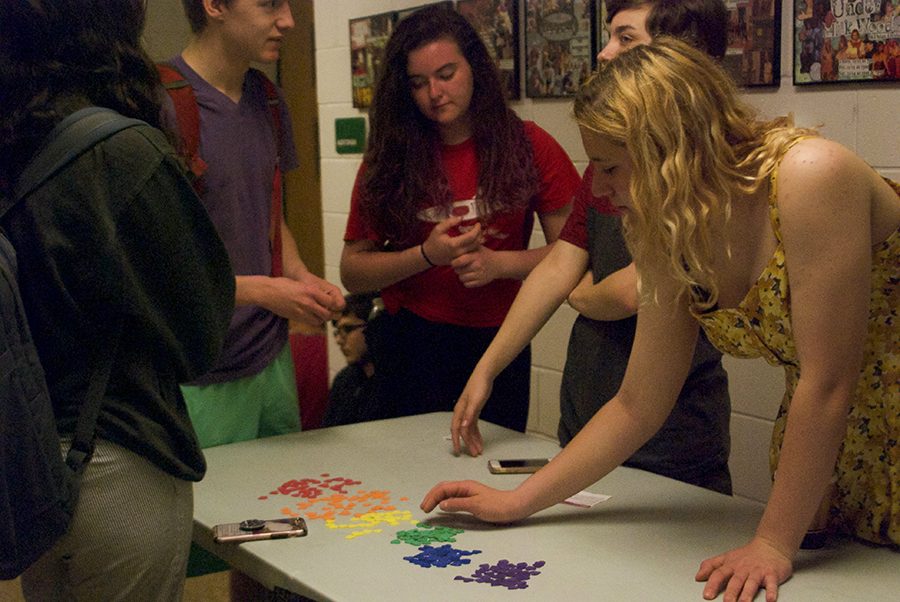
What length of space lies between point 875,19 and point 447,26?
1.00 metres

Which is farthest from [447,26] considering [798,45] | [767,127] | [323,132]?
[323,132]

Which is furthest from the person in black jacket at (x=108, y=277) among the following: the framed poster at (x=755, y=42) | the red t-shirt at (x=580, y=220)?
the framed poster at (x=755, y=42)

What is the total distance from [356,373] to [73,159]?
1717 mm

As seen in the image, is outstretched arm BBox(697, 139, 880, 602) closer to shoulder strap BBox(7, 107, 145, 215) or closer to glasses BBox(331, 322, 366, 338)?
shoulder strap BBox(7, 107, 145, 215)

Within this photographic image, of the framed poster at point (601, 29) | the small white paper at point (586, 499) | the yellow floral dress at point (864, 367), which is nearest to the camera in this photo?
the yellow floral dress at point (864, 367)

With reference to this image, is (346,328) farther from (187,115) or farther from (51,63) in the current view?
(51,63)

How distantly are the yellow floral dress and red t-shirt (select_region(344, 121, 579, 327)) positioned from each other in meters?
1.06

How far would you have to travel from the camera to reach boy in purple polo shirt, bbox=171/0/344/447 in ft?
7.40

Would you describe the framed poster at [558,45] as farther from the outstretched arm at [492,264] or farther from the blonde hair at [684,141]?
the blonde hair at [684,141]

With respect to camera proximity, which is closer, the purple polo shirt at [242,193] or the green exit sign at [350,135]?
the purple polo shirt at [242,193]

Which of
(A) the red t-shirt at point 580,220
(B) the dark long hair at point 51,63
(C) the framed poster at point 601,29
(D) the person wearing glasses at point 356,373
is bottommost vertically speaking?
(D) the person wearing glasses at point 356,373

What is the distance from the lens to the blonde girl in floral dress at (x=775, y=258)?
1327 millimetres

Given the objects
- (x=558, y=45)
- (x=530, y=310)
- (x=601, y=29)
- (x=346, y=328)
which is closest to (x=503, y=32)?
(x=558, y=45)

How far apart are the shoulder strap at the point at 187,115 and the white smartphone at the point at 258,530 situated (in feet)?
2.77
